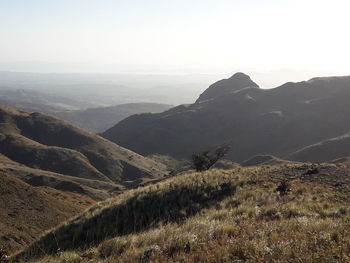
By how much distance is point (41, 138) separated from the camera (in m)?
150

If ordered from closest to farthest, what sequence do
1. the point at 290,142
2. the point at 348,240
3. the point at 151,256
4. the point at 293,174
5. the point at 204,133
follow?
1. the point at 348,240
2. the point at 151,256
3. the point at 293,174
4. the point at 290,142
5. the point at 204,133

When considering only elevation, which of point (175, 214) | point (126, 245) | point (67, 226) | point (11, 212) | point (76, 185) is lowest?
point (76, 185)

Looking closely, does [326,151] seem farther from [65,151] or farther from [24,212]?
[24,212]

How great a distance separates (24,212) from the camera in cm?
5069

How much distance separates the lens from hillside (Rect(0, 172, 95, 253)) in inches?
1602

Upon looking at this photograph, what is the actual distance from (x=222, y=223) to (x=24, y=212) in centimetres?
4606

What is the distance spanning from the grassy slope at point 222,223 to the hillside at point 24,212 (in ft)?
67.5

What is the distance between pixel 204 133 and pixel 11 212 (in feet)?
513

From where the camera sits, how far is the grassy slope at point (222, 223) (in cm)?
808

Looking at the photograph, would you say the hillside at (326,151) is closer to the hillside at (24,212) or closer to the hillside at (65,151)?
the hillside at (65,151)

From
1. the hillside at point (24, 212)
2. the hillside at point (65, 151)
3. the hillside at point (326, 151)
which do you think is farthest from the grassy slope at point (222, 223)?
the hillside at point (326, 151)

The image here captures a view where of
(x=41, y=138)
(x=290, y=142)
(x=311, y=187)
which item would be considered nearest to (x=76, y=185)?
(x=41, y=138)

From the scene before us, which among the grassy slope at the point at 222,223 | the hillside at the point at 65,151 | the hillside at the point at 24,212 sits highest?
the grassy slope at the point at 222,223

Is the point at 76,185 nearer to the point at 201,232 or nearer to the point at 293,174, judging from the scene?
the point at 293,174
